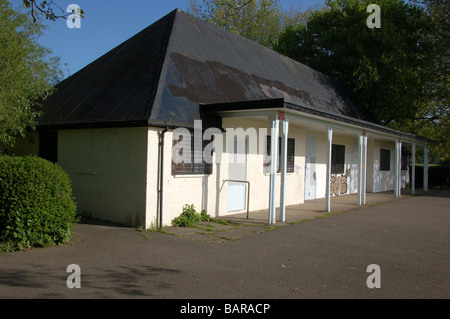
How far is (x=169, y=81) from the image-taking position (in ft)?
32.2

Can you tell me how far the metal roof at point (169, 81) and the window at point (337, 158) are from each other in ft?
10.1

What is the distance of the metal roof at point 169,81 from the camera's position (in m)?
9.34

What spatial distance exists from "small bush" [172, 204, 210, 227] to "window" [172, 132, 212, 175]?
896mm

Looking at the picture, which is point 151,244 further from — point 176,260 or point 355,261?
point 355,261

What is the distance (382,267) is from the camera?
6.33m

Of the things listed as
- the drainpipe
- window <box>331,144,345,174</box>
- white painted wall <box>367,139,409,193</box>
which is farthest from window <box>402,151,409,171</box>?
the drainpipe

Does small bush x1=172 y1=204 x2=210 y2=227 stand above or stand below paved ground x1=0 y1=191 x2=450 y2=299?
above

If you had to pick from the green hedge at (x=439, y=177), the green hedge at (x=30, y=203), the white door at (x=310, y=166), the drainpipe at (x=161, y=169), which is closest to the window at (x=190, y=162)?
the drainpipe at (x=161, y=169)

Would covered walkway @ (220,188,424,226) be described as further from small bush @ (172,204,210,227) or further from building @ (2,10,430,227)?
small bush @ (172,204,210,227)

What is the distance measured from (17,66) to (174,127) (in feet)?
12.3

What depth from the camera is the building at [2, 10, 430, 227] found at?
896cm
